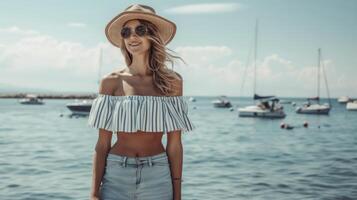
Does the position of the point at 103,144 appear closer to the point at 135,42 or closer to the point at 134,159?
the point at 134,159

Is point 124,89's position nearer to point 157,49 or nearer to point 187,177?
point 157,49

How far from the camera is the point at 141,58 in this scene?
316 centimetres

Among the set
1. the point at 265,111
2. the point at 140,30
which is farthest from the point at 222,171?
the point at 265,111

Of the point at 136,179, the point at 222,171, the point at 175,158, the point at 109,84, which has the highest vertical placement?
the point at 109,84

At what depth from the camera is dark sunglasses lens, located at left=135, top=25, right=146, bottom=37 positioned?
3.15m

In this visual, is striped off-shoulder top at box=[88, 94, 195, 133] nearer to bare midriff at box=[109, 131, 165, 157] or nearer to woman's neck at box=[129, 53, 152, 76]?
bare midriff at box=[109, 131, 165, 157]

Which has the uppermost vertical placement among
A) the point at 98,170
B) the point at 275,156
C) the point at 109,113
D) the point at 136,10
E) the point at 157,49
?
the point at 136,10

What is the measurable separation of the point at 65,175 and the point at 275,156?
1193cm

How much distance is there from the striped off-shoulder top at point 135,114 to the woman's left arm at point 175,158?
0.08 metres

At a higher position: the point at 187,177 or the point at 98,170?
the point at 98,170

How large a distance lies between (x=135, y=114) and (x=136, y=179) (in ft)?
1.28

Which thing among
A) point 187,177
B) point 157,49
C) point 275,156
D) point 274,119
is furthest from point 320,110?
point 157,49

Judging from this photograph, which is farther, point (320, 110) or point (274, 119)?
point (320, 110)

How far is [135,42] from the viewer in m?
3.16
